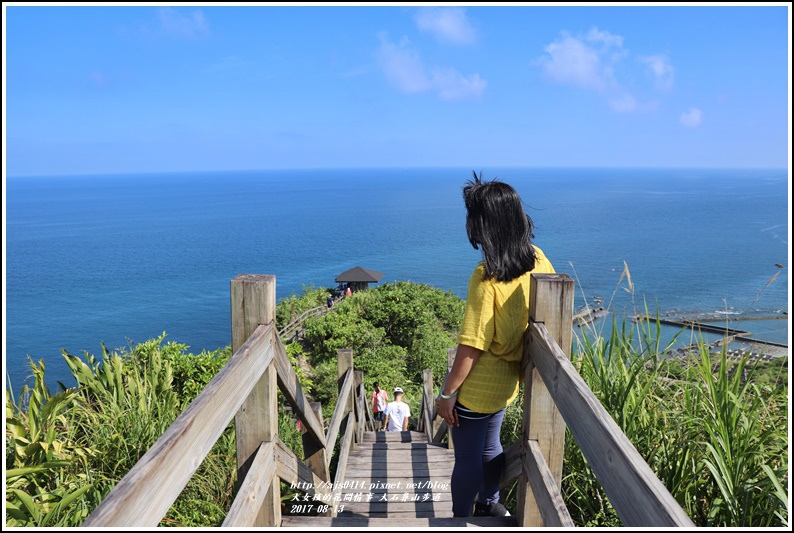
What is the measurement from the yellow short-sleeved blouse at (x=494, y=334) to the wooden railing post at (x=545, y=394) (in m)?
0.09

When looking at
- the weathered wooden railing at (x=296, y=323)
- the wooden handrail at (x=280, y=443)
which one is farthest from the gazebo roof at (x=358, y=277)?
the wooden handrail at (x=280, y=443)

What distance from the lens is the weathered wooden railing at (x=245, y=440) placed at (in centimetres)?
112

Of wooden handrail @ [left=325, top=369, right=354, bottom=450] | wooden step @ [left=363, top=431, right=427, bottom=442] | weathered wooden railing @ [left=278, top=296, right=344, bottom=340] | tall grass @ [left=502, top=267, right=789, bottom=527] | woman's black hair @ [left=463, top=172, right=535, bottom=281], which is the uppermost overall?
woman's black hair @ [left=463, top=172, right=535, bottom=281]

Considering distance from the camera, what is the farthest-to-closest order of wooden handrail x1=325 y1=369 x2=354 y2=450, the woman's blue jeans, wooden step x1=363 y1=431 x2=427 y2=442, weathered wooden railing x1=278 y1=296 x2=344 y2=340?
weathered wooden railing x1=278 y1=296 x2=344 y2=340 < wooden step x1=363 y1=431 x2=427 y2=442 < wooden handrail x1=325 y1=369 x2=354 y2=450 < the woman's blue jeans

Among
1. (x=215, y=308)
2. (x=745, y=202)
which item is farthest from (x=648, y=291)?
(x=745, y=202)

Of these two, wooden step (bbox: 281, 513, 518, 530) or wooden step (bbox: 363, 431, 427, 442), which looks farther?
wooden step (bbox: 363, 431, 427, 442)

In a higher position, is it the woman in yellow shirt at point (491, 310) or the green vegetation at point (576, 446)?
the woman in yellow shirt at point (491, 310)

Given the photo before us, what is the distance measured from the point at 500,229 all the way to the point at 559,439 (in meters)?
0.84

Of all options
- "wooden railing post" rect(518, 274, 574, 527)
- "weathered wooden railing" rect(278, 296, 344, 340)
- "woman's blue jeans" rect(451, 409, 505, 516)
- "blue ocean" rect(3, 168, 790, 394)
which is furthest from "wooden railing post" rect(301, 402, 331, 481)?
"weathered wooden railing" rect(278, 296, 344, 340)

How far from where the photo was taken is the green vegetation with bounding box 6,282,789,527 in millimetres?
2129

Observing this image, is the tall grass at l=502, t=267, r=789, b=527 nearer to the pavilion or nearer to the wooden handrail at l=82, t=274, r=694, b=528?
the wooden handrail at l=82, t=274, r=694, b=528

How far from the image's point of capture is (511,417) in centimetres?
350

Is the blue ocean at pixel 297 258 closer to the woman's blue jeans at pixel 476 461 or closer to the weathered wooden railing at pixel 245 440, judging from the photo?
the woman's blue jeans at pixel 476 461

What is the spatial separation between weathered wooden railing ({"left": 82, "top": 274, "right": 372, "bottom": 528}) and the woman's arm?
688 mm
